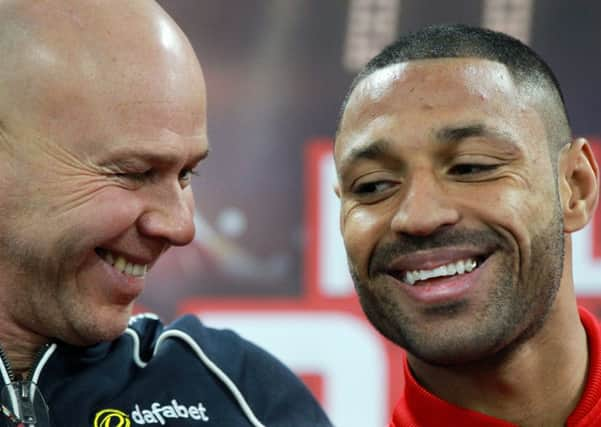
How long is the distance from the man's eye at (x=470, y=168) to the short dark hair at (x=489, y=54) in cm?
11

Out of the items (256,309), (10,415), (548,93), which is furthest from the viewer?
(256,309)

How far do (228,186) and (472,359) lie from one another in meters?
1.60

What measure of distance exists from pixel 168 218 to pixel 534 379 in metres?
0.57

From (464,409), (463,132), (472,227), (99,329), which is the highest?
(463,132)

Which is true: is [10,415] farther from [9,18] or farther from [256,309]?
[256,309]

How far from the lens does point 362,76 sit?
167 cm

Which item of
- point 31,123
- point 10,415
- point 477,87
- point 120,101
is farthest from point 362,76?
point 10,415

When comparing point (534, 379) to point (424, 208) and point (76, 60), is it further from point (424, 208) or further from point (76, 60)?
point (76, 60)

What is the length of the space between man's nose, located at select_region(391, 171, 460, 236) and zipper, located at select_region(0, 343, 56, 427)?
21.3 inches

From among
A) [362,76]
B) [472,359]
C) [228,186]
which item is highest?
[362,76]

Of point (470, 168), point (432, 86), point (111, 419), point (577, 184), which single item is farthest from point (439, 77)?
point (111, 419)

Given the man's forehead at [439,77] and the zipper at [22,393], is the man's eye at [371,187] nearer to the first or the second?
the man's forehead at [439,77]

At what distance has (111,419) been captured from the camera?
5.02 ft

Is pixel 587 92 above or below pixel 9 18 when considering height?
below
